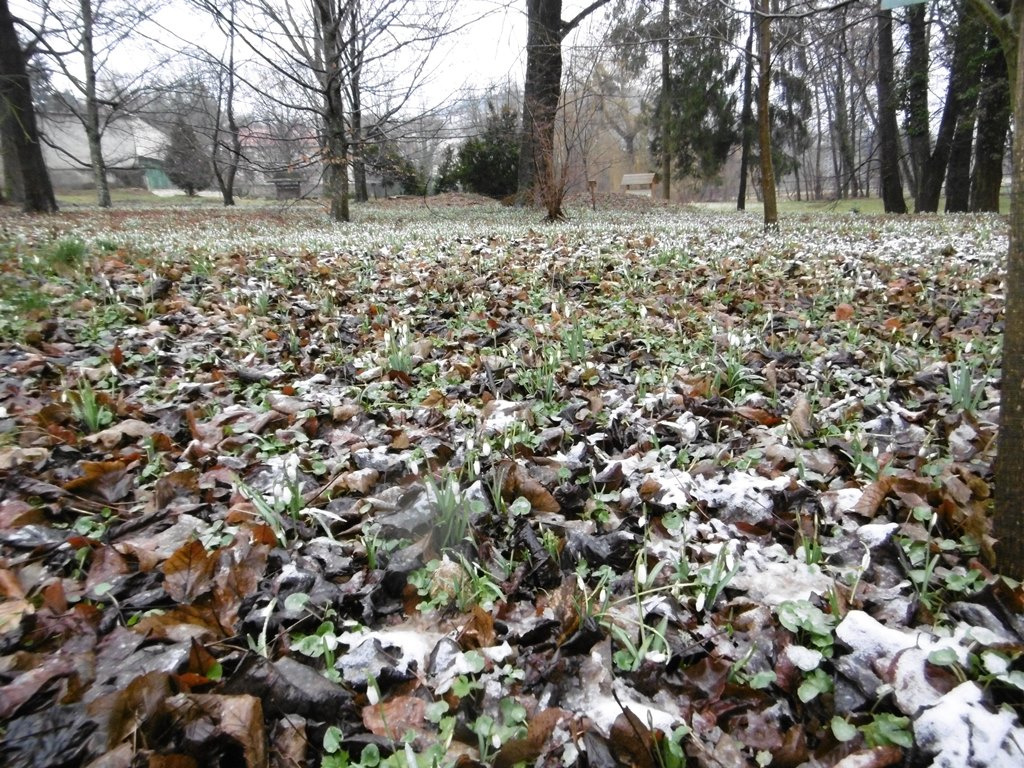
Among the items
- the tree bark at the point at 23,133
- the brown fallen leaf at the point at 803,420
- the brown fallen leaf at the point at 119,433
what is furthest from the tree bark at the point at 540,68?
the brown fallen leaf at the point at 119,433

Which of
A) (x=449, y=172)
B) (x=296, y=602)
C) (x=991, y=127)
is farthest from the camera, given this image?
(x=449, y=172)

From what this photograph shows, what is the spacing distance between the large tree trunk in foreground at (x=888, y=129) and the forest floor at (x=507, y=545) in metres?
11.4

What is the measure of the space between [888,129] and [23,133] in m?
18.1

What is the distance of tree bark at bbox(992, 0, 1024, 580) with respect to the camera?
4.41 feet

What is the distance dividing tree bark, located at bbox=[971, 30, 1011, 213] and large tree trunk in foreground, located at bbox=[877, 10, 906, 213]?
5.06 feet

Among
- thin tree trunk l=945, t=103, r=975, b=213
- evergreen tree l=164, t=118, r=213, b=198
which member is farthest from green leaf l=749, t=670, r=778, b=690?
evergreen tree l=164, t=118, r=213, b=198

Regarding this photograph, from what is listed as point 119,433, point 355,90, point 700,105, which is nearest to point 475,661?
point 119,433

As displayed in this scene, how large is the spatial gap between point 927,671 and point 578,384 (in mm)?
1833

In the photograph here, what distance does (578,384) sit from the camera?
2.84 m

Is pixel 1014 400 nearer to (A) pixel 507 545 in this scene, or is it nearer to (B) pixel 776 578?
(B) pixel 776 578

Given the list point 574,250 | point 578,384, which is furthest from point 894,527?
point 574,250

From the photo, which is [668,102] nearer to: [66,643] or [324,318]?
[324,318]

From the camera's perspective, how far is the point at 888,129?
12609 millimetres

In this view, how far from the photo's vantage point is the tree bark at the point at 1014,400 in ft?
4.41
